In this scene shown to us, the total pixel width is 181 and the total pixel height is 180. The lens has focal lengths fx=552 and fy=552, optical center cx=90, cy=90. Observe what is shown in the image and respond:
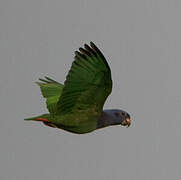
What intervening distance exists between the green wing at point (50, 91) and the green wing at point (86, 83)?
1419 mm

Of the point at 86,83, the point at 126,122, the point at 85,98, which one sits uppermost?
the point at 86,83

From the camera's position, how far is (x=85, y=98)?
1070 cm

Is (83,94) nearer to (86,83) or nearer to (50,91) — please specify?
(86,83)

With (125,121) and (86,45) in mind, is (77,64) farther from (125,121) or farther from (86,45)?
(125,121)

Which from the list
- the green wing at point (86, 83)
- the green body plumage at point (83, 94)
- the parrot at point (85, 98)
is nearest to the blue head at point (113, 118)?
the parrot at point (85, 98)

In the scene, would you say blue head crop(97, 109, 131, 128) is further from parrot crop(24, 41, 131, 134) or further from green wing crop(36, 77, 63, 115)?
green wing crop(36, 77, 63, 115)

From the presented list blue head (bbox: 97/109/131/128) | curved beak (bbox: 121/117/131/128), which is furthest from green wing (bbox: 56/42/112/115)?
curved beak (bbox: 121/117/131/128)

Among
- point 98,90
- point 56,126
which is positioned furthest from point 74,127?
point 98,90

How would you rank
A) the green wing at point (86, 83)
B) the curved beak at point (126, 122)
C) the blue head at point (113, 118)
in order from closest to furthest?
the green wing at point (86, 83) → the blue head at point (113, 118) → the curved beak at point (126, 122)

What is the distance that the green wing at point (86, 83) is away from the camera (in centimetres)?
990

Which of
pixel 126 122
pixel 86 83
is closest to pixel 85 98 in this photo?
pixel 86 83

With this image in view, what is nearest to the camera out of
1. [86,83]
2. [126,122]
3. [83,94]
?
[86,83]

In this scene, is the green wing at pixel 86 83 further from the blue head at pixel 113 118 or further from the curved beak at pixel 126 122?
the curved beak at pixel 126 122

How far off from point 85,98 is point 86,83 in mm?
510
